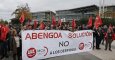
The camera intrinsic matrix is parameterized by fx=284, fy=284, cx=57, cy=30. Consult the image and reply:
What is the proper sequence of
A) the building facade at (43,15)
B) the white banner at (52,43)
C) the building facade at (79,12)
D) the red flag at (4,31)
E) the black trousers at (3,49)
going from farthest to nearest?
the building facade at (43,15) → the building facade at (79,12) → the black trousers at (3,49) → the red flag at (4,31) → the white banner at (52,43)

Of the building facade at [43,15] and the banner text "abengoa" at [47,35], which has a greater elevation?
the building facade at [43,15]

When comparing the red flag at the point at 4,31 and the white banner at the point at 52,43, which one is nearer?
the white banner at the point at 52,43

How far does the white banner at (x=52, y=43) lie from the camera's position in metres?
9.87

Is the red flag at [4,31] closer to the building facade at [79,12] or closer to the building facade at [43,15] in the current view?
the building facade at [79,12]

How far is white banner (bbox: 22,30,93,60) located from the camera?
32.4 ft

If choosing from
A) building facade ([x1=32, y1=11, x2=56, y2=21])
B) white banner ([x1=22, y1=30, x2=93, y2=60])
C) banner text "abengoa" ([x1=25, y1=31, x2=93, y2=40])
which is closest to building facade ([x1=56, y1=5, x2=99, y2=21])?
building facade ([x1=32, y1=11, x2=56, y2=21])

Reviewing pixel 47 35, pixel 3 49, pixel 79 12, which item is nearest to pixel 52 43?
pixel 47 35

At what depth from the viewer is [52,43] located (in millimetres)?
10922

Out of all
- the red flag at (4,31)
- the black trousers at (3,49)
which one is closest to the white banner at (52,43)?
the red flag at (4,31)

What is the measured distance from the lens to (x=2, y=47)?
44.3 ft

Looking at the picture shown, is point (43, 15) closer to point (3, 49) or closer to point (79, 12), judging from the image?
point (79, 12)

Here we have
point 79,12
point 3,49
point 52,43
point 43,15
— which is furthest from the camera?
point 43,15

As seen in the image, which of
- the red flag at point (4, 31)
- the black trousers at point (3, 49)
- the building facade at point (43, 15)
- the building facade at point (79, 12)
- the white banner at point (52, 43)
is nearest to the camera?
the white banner at point (52, 43)

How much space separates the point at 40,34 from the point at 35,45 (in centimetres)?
47
